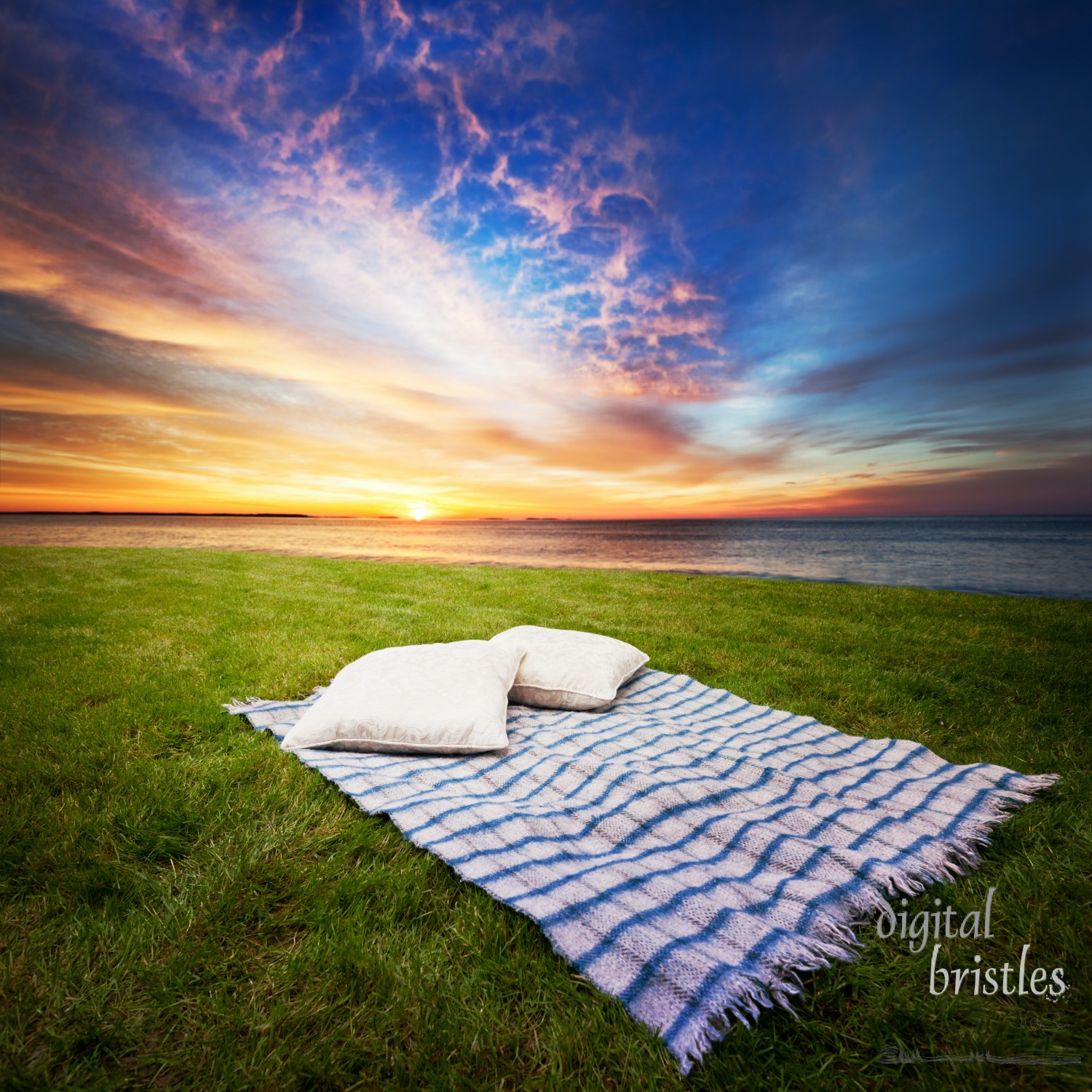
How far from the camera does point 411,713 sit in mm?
2992

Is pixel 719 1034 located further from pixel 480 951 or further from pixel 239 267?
pixel 239 267

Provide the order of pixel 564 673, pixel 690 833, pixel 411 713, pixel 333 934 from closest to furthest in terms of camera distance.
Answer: pixel 333 934
pixel 690 833
pixel 411 713
pixel 564 673

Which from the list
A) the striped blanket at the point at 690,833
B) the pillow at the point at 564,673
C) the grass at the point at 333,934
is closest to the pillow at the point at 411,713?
the striped blanket at the point at 690,833

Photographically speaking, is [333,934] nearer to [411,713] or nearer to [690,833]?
[411,713]

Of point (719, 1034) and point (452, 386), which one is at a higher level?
point (452, 386)

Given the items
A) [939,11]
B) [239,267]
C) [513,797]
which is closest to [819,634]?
[513,797]

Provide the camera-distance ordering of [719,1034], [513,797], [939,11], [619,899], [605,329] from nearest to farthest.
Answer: [719,1034]
[619,899]
[513,797]
[939,11]
[605,329]

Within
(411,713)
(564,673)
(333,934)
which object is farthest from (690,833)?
(411,713)

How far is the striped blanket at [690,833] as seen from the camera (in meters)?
1.47

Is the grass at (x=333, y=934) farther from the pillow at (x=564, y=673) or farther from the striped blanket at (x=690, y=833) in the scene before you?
the pillow at (x=564, y=673)

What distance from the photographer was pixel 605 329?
57.1 feet

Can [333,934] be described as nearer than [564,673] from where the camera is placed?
Yes

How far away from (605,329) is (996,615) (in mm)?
14674

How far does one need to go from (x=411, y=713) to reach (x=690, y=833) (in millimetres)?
1777
